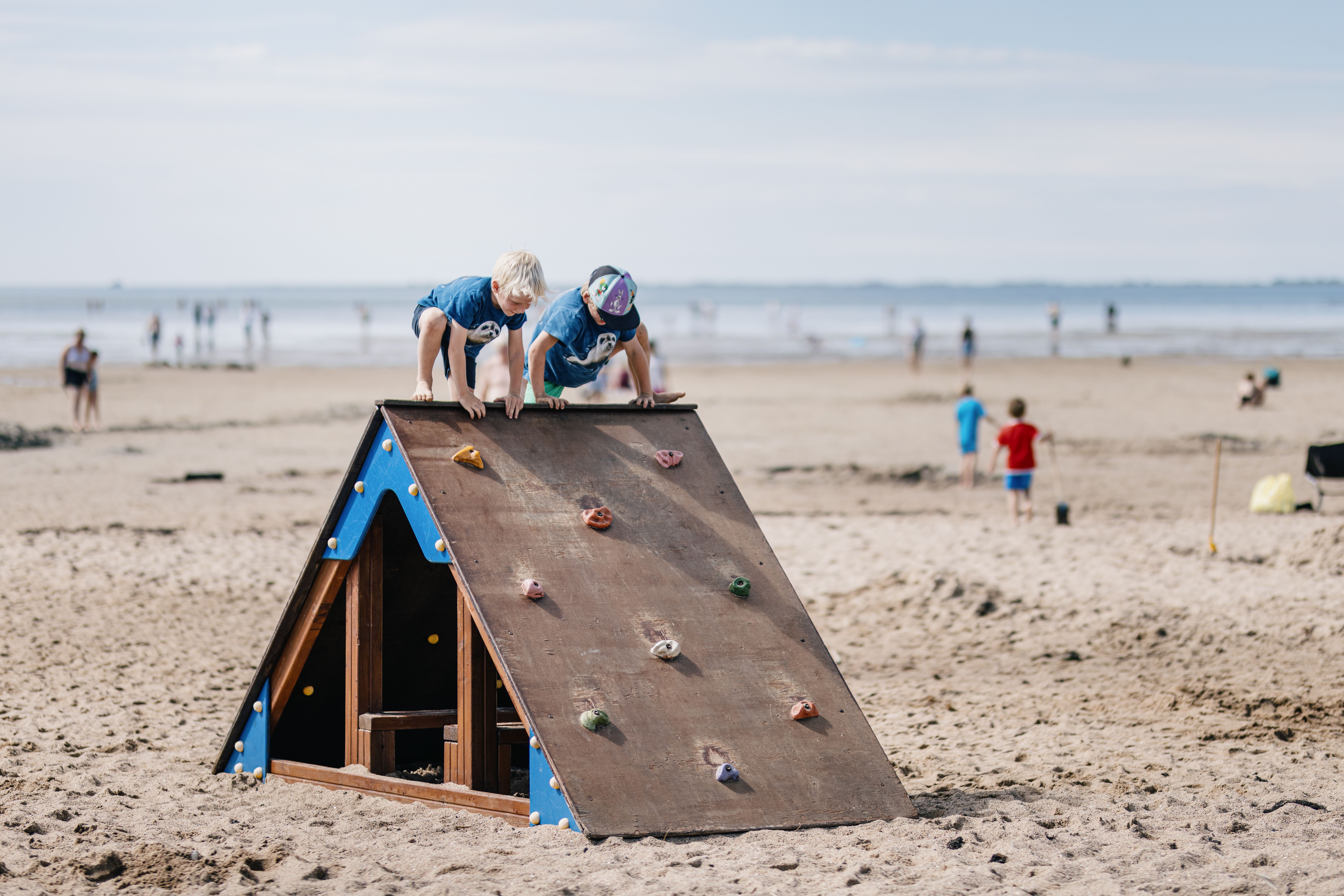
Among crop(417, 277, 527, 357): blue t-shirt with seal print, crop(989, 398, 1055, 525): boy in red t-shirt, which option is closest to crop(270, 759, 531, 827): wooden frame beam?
crop(417, 277, 527, 357): blue t-shirt with seal print

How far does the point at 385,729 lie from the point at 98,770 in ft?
4.91

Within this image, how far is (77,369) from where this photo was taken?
20859 mm

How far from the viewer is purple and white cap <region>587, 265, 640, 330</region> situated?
19.6ft

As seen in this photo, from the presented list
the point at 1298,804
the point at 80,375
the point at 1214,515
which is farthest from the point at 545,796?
the point at 80,375

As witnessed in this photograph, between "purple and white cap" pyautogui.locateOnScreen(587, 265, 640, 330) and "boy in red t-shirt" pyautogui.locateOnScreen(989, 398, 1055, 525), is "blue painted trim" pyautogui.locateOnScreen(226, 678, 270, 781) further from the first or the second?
"boy in red t-shirt" pyautogui.locateOnScreen(989, 398, 1055, 525)

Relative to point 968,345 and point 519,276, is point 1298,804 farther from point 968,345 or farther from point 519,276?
point 968,345

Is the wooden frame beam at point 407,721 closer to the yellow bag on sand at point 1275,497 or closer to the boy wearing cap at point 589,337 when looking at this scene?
the boy wearing cap at point 589,337

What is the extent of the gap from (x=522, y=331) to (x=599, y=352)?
39 centimetres

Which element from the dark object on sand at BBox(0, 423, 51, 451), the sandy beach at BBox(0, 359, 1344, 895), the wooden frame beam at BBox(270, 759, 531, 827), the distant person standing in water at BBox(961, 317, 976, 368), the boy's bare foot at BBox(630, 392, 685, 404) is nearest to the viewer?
the sandy beach at BBox(0, 359, 1344, 895)

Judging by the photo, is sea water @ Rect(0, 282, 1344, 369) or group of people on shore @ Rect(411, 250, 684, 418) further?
sea water @ Rect(0, 282, 1344, 369)

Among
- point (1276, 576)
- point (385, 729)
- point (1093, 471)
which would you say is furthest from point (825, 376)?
point (385, 729)

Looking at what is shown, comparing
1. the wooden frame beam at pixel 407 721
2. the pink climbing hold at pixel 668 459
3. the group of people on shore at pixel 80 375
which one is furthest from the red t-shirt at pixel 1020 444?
the group of people on shore at pixel 80 375

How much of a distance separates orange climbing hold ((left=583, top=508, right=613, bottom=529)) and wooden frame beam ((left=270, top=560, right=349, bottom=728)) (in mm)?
1103

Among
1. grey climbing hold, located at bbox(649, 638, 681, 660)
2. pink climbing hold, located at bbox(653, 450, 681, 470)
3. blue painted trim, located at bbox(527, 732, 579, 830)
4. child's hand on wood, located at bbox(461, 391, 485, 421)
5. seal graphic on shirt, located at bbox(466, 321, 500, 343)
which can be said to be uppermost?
seal graphic on shirt, located at bbox(466, 321, 500, 343)
